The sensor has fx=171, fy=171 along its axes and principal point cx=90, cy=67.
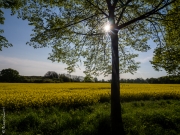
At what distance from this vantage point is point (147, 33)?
8695 millimetres

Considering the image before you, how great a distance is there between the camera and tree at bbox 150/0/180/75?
700 cm

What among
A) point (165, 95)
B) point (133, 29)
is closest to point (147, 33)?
point (133, 29)

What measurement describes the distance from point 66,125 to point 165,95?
1874 centimetres

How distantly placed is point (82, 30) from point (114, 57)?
2270 mm

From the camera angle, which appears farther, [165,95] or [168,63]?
[165,95]

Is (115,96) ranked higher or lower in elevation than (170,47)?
lower

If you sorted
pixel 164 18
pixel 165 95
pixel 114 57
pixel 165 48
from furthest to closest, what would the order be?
1. pixel 165 95
2. pixel 165 48
3. pixel 114 57
4. pixel 164 18

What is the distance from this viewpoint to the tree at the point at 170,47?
23.0 feet

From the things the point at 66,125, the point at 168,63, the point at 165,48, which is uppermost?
the point at 165,48

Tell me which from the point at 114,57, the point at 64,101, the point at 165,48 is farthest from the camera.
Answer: the point at 64,101

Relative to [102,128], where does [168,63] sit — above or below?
above

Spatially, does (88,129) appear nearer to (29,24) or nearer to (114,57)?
(114,57)

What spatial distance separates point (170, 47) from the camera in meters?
8.36

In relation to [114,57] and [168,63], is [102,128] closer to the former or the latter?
[114,57]
